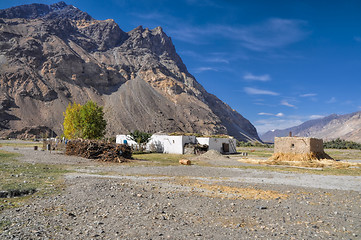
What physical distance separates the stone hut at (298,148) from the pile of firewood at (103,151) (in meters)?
16.4

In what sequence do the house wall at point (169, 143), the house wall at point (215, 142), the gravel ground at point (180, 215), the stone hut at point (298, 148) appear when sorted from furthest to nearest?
the house wall at point (215, 142) < the house wall at point (169, 143) < the stone hut at point (298, 148) < the gravel ground at point (180, 215)

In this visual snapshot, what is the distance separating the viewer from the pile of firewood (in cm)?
2610

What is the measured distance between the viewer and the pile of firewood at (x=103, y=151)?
85.6 feet

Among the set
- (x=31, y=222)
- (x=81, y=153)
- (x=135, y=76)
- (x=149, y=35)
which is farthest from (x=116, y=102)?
(x=31, y=222)

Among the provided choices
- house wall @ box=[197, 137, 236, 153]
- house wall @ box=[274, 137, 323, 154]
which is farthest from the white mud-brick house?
house wall @ box=[274, 137, 323, 154]

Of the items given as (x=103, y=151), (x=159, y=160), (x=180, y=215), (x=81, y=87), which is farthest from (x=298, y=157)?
(x=81, y=87)

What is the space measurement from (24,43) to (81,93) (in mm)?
35721

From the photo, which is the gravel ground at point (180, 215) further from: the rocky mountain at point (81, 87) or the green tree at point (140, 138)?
the rocky mountain at point (81, 87)

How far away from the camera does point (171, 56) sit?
611 feet

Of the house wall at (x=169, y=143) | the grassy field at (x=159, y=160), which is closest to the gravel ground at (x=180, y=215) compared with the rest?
the grassy field at (x=159, y=160)

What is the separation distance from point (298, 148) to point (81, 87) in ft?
325

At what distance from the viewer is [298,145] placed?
28.4m

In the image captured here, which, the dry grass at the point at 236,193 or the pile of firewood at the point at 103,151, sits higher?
the pile of firewood at the point at 103,151

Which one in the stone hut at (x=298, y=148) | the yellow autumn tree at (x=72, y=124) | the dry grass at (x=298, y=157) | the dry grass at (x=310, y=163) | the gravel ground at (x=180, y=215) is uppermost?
the yellow autumn tree at (x=72, y=124)
